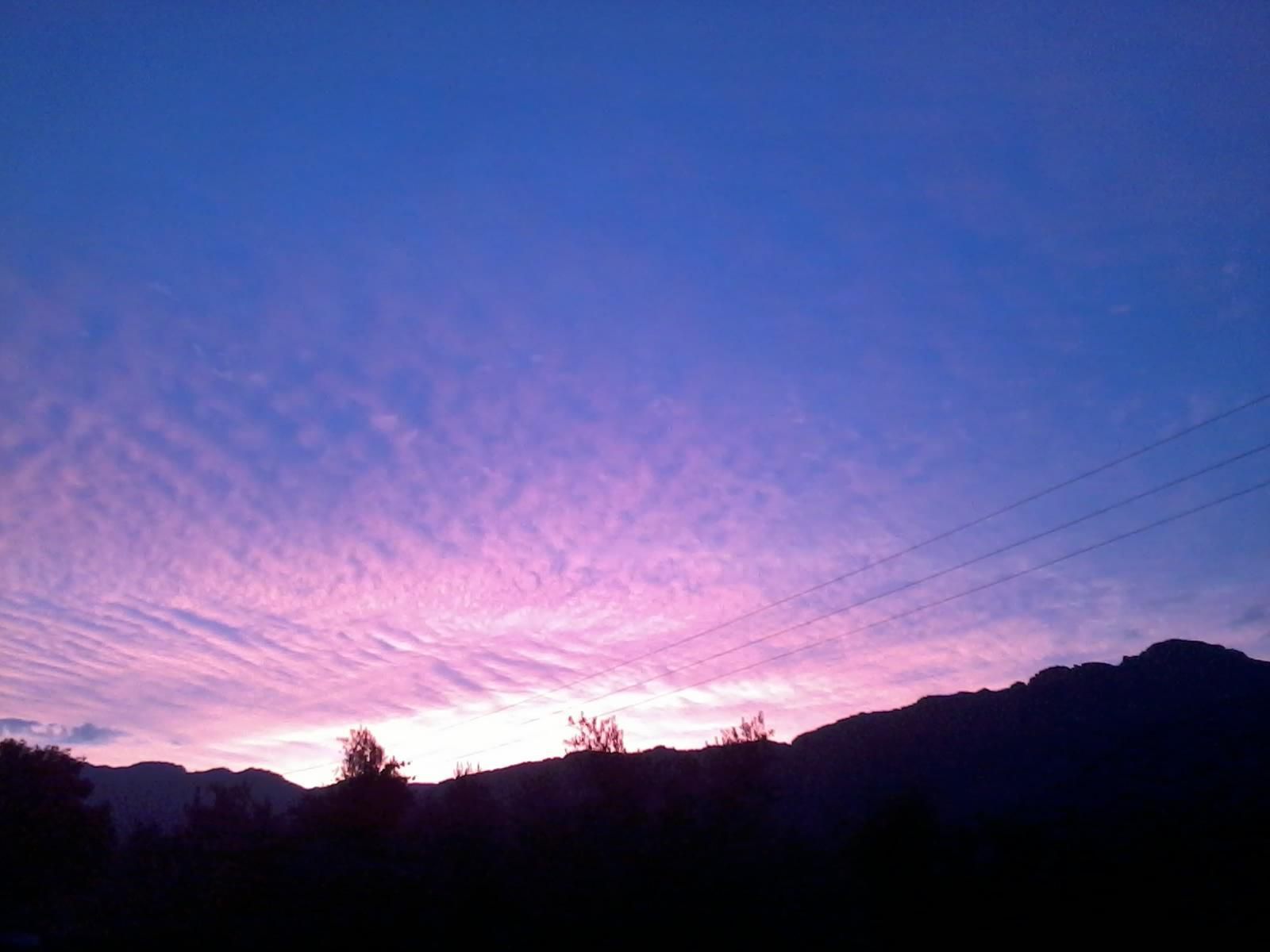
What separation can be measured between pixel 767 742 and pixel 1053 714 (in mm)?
20768

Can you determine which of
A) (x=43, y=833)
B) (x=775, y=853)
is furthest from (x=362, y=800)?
(x=775, y=853)

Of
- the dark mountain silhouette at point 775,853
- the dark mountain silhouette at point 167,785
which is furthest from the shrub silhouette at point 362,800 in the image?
the dark mountain silhouette at point 167,785

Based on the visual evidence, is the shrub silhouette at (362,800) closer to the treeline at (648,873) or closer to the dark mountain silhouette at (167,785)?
the treeline at (648,873)

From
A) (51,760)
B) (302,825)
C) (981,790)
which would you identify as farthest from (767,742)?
(51,760)

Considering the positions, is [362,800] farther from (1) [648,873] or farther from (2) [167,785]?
(2) [167,785]

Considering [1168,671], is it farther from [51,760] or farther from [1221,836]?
[51,760]

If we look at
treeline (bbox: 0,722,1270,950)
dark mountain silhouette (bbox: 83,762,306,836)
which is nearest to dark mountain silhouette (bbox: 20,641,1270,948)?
treeline (bbox: 0,722,1270,950)

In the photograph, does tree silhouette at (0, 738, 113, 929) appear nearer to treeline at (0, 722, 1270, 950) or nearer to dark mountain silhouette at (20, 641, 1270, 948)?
treeline at (0, 722, 1270, 950)

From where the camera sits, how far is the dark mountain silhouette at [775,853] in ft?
87.7

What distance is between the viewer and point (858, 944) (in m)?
26.7

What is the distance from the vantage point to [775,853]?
34031 mm

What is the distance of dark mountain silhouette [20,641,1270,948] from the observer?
87.7 feet

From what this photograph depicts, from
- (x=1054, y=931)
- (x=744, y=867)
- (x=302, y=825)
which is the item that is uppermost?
(x=302, y=825)

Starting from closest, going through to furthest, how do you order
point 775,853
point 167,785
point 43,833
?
point 775,853 < point 43,833 < point 167,785
